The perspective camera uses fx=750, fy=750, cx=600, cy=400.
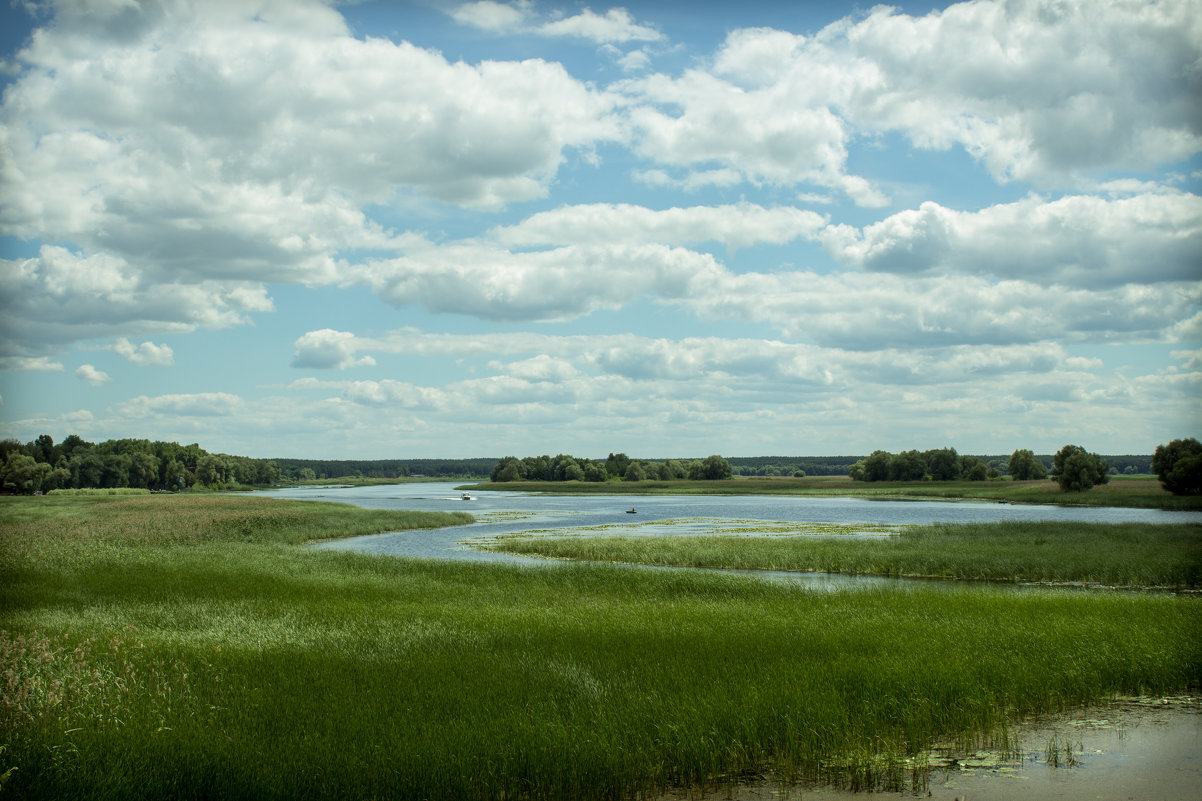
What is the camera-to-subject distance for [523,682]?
14219 mm

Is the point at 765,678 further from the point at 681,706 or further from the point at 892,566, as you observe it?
the point at 892,566

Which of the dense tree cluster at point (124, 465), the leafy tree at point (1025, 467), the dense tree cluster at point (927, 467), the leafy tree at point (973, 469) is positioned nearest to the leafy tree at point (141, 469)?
the dense tree cluster at point (124, 465)

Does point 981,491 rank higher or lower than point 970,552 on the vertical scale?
lower

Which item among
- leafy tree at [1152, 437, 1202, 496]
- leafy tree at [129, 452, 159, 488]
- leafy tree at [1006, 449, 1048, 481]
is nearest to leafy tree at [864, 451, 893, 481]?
leafy tree at [1006, 449, 1048, 481]

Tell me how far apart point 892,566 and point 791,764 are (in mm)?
28463

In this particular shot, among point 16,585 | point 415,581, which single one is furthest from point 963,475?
point 16,585

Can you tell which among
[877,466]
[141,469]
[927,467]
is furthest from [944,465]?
[141,469]

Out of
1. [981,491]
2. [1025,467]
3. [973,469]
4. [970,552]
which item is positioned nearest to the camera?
[970,552]

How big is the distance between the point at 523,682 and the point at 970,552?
32480 millimetres

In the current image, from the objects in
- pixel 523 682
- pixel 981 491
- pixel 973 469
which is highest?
pixel 523 682

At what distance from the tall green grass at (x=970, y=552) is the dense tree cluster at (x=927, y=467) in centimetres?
13102

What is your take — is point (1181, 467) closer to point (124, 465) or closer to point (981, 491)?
point (981, 491)

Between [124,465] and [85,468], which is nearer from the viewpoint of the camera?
[85,468]

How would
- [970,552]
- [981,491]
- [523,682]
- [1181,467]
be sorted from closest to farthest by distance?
[523,682] → [970,552] → [1181,467] → [981,491]
